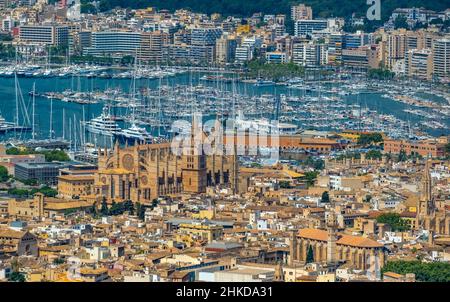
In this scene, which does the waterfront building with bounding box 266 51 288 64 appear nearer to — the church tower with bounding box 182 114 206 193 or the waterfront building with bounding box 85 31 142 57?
the waterfront building with bounding box 85 31 142 57

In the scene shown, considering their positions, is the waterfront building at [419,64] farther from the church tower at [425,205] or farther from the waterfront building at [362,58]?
the church tower at [425,205]

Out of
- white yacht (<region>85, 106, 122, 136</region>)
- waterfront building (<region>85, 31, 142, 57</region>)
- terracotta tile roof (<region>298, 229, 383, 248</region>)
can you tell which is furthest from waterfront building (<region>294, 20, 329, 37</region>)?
terracotta tile roof (<region>298, 229, 383, 248</region>)

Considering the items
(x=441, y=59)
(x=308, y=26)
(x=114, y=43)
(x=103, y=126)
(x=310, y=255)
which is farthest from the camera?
(x=308, y=26)

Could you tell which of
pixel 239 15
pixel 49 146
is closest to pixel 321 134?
pixel 49 146

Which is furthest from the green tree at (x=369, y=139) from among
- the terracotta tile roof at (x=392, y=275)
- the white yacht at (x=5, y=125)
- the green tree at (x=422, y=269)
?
the terracotta tile roof at (x=392, y=275)

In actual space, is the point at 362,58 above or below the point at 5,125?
above

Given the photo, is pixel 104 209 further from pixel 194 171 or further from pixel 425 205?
pixel 425 205

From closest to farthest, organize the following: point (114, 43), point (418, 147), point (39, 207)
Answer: point (39, 207) < point (418, 147) < point (114, 43)

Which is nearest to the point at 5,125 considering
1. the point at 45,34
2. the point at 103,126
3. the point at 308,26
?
the point at 103,126
